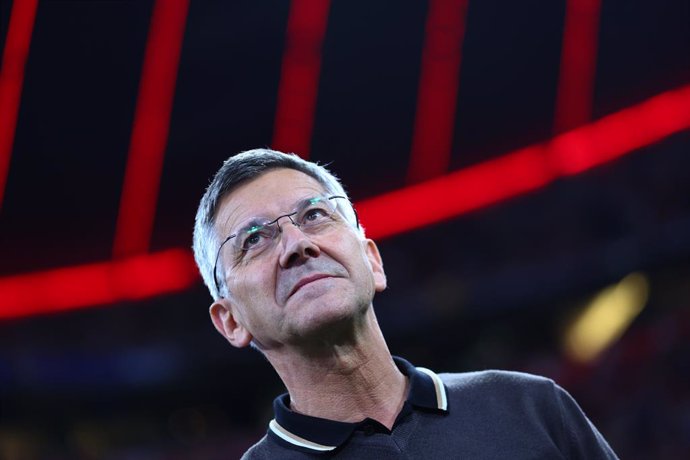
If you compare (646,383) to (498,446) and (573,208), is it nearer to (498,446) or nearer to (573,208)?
(573,208)

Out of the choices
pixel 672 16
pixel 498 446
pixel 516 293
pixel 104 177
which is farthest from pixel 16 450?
pixel 498 446

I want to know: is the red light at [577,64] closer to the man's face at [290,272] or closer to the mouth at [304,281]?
the man's face at [290,272]

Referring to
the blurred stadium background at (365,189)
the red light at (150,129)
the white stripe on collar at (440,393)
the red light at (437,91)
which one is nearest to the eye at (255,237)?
the white stripe on collar at (440,393)

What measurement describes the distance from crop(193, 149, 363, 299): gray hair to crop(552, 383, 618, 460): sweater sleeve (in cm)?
60

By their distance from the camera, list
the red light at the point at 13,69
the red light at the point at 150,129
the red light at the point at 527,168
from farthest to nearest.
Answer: the red light at the point at 527,168 → the red light at the point at 150,129 → the red light at the point at 13,69

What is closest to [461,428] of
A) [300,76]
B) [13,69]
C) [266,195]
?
[266,195]

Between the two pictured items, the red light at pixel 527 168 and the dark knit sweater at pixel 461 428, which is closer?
the dark knit sweater at pixel 461 428

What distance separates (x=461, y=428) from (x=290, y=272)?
1.47 ft

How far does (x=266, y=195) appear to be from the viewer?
1.65 metres

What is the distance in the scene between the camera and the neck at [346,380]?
1.50 m

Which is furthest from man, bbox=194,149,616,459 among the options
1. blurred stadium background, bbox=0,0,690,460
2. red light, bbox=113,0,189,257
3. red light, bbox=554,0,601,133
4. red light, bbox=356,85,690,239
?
red light, bbox=356,85,690,239

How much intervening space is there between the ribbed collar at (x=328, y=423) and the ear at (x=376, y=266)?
0.21 meters

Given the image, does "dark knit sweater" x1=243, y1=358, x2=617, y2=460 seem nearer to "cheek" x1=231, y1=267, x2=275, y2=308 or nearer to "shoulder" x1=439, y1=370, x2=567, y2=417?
"shoulder" x1=439, y1=370, x2=567, y2=417

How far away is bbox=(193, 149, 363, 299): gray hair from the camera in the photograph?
169 cm
